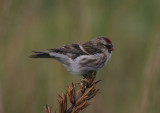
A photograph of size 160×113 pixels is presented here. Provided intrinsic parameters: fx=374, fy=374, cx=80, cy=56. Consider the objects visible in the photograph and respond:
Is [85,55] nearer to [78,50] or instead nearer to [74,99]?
[78,50]

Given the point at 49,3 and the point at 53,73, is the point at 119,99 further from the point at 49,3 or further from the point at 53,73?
the point at 49,3

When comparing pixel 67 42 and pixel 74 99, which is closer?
pixel 74 99

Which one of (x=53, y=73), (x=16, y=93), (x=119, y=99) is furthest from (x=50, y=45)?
(x=119, y=99)

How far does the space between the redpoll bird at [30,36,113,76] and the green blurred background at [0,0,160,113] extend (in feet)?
0.33

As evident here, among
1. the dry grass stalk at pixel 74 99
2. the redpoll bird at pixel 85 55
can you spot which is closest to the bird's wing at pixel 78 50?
the redpoll bird at pixel 85 55

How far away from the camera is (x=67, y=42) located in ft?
10.0

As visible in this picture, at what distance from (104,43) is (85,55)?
8.3 inches

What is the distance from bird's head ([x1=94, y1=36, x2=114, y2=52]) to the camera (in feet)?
10.1

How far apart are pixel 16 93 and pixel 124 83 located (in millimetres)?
917

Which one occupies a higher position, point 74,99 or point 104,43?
point 104,43

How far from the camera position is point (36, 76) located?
3.01 m

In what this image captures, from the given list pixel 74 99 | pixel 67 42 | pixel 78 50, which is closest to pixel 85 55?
pixel 78 50

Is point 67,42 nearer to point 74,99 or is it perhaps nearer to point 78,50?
point 78,50

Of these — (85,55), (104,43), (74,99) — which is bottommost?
(74,99)
